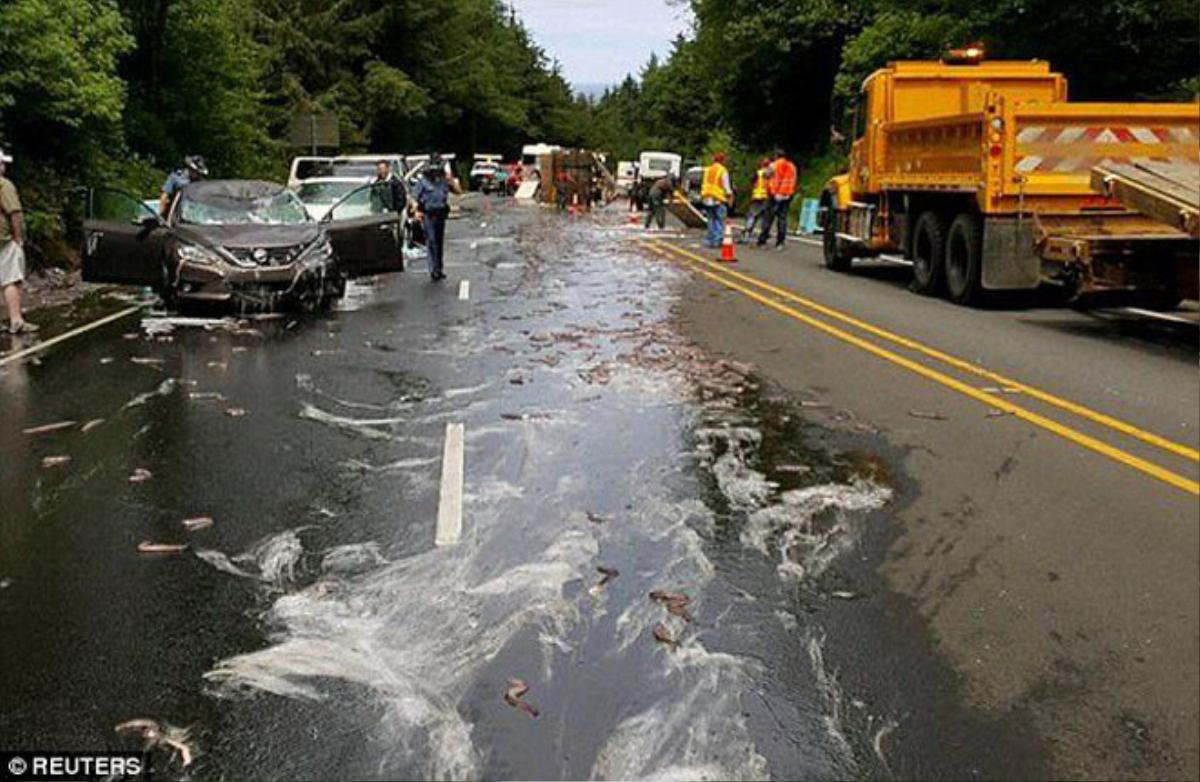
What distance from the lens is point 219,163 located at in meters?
33.0

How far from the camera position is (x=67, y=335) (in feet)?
43.9

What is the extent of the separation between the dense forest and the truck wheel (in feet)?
14.6

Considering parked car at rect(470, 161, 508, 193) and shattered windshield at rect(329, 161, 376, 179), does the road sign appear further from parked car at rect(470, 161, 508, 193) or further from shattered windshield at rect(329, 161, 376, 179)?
parked car at rect(470, 161, 508, 193)

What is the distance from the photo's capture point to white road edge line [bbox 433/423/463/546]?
20.2ft

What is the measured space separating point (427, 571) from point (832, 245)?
16792 mm

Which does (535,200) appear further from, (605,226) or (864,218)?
(864,218)

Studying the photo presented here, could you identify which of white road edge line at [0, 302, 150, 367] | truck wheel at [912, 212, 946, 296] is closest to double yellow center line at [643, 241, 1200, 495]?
truck wheel at [912, 212, 946, 296]

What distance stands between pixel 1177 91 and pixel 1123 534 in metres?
22.0

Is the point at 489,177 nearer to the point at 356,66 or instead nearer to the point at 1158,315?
the point at 356,66

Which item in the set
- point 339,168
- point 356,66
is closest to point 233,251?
point 339,168

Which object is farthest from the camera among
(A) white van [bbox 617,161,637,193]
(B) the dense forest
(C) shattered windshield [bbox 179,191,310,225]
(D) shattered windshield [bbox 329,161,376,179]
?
(A) white van [bbox 617,161,637,193]

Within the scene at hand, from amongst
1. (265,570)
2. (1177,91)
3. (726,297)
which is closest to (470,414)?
(265,570)

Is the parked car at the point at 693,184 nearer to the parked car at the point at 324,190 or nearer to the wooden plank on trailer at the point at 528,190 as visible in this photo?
the wooden plank on trailer at the point at 528,190

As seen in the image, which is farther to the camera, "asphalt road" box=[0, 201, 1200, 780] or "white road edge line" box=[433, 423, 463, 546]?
"white road edge line" box=[433, 423, 463, 546]
